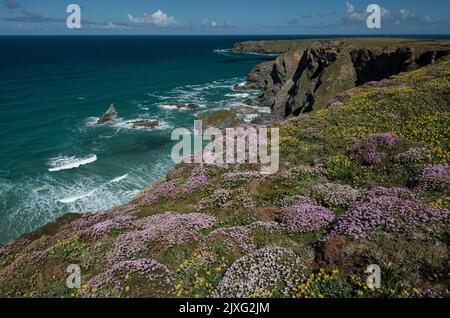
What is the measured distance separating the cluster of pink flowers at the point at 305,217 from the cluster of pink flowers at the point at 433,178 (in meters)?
4.27

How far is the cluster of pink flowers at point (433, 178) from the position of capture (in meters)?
13.8

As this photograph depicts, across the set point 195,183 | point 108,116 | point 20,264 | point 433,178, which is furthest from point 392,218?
point 108,116

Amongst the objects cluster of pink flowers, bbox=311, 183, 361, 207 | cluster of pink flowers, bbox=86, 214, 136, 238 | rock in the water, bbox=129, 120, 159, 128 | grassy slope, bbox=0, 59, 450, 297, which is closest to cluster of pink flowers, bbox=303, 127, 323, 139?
grassy slope, bbox=0, 59, 450, 297

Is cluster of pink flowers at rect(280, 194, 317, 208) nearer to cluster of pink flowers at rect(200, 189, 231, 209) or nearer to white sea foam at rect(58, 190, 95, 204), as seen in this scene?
cluster of pink flowers at rect(200, 189, 231, 209)

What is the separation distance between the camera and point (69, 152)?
5900 cm

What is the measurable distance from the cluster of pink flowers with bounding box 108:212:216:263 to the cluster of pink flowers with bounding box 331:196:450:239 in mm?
5338

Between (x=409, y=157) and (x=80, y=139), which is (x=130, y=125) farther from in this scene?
(x=409, y=157)

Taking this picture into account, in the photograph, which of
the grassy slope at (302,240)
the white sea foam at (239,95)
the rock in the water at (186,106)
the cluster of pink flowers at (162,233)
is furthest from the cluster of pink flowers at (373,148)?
the white sea foam at (239,95)

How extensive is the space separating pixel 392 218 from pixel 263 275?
16.3ft

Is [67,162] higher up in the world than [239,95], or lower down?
lower down

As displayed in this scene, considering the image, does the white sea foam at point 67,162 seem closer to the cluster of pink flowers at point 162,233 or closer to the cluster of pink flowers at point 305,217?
the cluster of pink flowers at point 162,233

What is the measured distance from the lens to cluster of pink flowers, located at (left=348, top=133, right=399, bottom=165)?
699 inches

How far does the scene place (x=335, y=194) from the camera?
14.8 m
